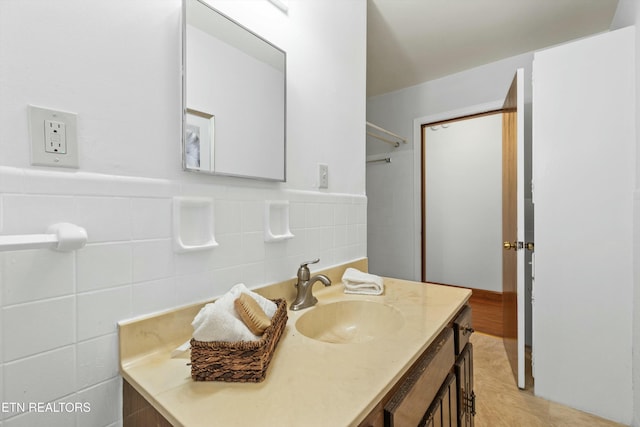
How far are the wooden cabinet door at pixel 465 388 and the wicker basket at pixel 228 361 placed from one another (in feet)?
2.61

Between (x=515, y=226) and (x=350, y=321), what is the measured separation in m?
1.30


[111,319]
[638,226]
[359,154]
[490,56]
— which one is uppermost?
[490,56]

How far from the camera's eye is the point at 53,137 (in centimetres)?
59

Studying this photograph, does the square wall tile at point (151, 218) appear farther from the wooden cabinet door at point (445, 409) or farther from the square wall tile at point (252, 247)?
the wooden cabinet door at point (445, 409)

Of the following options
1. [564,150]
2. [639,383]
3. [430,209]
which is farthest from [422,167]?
[639,383]

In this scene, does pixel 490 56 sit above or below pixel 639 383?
above

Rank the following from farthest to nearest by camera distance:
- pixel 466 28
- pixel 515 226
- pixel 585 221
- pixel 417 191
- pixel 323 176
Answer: pixel 417 191 → pixel 466 28 → pixel 515 226 → pixel 585 221 → pixel 323 176

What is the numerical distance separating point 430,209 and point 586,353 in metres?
2.08

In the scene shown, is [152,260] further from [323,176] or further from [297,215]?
→ [323,176]

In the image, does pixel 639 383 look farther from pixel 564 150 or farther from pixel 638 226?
pixel 564 150

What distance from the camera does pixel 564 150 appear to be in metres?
1.56

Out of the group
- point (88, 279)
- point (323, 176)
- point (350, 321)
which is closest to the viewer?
Answer: point (88, 279)

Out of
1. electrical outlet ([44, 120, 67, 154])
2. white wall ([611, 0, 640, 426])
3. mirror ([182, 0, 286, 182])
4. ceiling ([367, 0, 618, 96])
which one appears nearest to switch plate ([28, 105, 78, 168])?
electrical outlet ([44, 120, 67, 154])

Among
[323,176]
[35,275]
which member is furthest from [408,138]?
[35,275]
